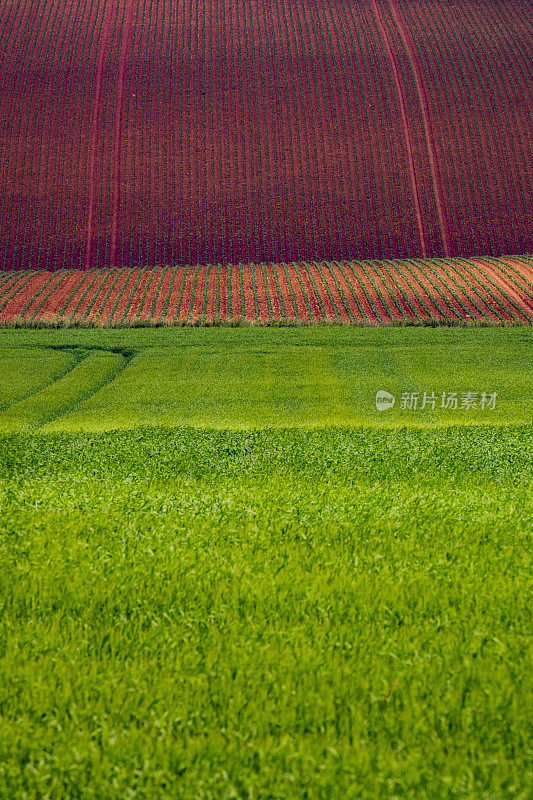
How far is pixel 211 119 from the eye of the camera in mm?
48875

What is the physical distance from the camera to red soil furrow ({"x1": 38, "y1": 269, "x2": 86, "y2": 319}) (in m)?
33.2

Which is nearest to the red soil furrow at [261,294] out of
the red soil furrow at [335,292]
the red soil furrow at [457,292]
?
the red soil furrow at [335,292]

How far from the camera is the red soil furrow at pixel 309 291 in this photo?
3222 cm

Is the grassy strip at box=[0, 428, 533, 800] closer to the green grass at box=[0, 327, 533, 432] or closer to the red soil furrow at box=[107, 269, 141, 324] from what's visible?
the green grass at box=[0, 327, 533, 432]

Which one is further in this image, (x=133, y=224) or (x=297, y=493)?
(x=133, y=224)

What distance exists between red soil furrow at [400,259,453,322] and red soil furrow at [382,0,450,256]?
8465 mm

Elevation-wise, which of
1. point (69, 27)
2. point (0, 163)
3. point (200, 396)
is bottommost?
point (200, 396)

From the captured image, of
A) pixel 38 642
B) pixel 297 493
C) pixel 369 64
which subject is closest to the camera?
pixel 38 642

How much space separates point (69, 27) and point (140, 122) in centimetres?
1262

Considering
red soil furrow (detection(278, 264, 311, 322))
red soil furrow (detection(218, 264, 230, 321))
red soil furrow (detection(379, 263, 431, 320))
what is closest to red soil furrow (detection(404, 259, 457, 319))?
red soil furrow (detection(379, 263, 431, 320))

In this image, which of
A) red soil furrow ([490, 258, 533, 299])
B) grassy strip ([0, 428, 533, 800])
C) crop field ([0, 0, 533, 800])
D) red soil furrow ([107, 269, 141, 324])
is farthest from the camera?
red soil furrow ([490, 258, 533, 299])


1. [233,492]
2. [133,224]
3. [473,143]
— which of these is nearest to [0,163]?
[133,224]

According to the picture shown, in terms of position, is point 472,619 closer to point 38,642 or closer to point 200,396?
point 38,642

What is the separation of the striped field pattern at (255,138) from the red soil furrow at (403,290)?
2.42 m
